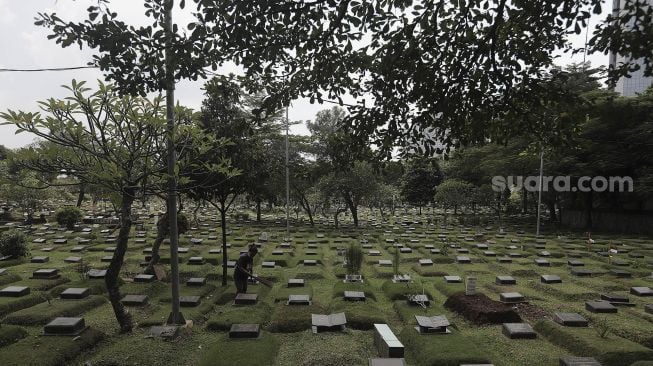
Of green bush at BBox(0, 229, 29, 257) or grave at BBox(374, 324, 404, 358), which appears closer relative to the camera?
grave at BBox(374, 324, 404, 358)

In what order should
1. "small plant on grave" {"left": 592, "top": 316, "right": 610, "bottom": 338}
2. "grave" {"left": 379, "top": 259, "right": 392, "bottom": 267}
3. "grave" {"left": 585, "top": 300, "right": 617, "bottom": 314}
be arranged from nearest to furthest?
"small plant on grave" {"left": 592, "top": 316, "right": 610, "bottom": 338}, "grave" {"left": 585, "top": 300, "right": 617, "bottom": 314}, "grave" {"left": 379, "top": 259, "right": 392, "bottom": 267}

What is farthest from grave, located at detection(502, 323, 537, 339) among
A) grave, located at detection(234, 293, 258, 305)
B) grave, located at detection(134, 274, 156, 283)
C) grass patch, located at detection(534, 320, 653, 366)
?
grave, located at detection(134, 274, 156, 283)

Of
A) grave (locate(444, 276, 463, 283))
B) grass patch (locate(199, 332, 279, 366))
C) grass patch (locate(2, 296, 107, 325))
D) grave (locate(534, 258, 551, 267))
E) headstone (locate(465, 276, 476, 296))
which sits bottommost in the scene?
grass patch (locate(199, 332, 279, 366))

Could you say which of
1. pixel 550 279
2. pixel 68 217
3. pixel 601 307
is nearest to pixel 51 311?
pixel 601 307

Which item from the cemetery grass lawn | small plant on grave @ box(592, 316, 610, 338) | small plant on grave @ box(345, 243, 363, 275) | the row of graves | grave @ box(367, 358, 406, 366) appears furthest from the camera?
small plant on grave @ box(345, 243, 363, 275)

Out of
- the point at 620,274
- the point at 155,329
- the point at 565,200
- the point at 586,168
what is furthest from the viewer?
the point at 565,200

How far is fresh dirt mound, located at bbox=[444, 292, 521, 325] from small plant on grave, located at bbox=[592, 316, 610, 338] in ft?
4.35

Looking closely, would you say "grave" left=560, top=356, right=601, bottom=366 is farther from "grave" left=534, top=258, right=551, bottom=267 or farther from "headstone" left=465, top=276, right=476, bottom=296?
"grave" left=534, top=258, right=551, bottom=267

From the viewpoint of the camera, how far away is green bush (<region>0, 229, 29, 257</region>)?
1316 centimetres

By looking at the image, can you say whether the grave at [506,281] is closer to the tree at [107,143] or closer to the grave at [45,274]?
the tree at [107,143]

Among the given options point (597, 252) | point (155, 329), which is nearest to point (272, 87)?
point (155, 329)

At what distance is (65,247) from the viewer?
1620 cm

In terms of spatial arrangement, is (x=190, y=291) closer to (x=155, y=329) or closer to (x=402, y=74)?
(x=155, y=329)

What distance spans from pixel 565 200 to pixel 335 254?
21.8m
